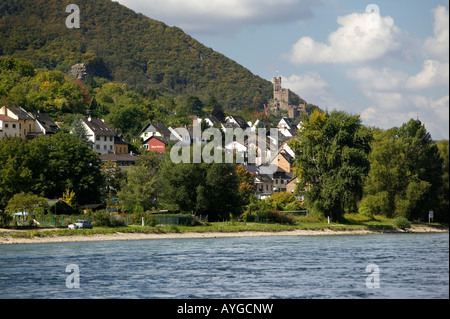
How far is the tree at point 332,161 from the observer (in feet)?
256

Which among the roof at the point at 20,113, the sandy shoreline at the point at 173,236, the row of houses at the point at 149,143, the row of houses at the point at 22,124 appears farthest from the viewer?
the roof at the point at 20,113

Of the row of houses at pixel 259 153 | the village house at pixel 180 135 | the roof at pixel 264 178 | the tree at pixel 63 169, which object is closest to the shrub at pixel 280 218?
the tree at pixel 63 169

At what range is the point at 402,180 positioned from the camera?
85500mm

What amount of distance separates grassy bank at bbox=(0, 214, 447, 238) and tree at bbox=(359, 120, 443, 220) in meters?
1.79

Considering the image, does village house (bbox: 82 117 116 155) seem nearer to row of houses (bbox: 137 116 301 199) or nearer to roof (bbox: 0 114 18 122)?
row of houses (bbox: 137 116 301 199)

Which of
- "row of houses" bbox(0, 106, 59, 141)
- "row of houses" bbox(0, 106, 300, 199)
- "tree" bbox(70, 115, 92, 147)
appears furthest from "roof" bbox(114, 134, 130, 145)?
"row of houses" bbox(0, 106, 59, 141)

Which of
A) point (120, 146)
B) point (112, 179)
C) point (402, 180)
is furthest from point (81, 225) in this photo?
point (120, 146)

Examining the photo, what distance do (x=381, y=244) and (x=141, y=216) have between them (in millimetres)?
24452

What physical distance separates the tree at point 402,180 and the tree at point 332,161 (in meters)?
3.95

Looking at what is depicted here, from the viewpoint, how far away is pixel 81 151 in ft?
268

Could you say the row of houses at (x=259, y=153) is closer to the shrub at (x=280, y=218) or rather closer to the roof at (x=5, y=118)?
the roof at (x=5, y=118)
